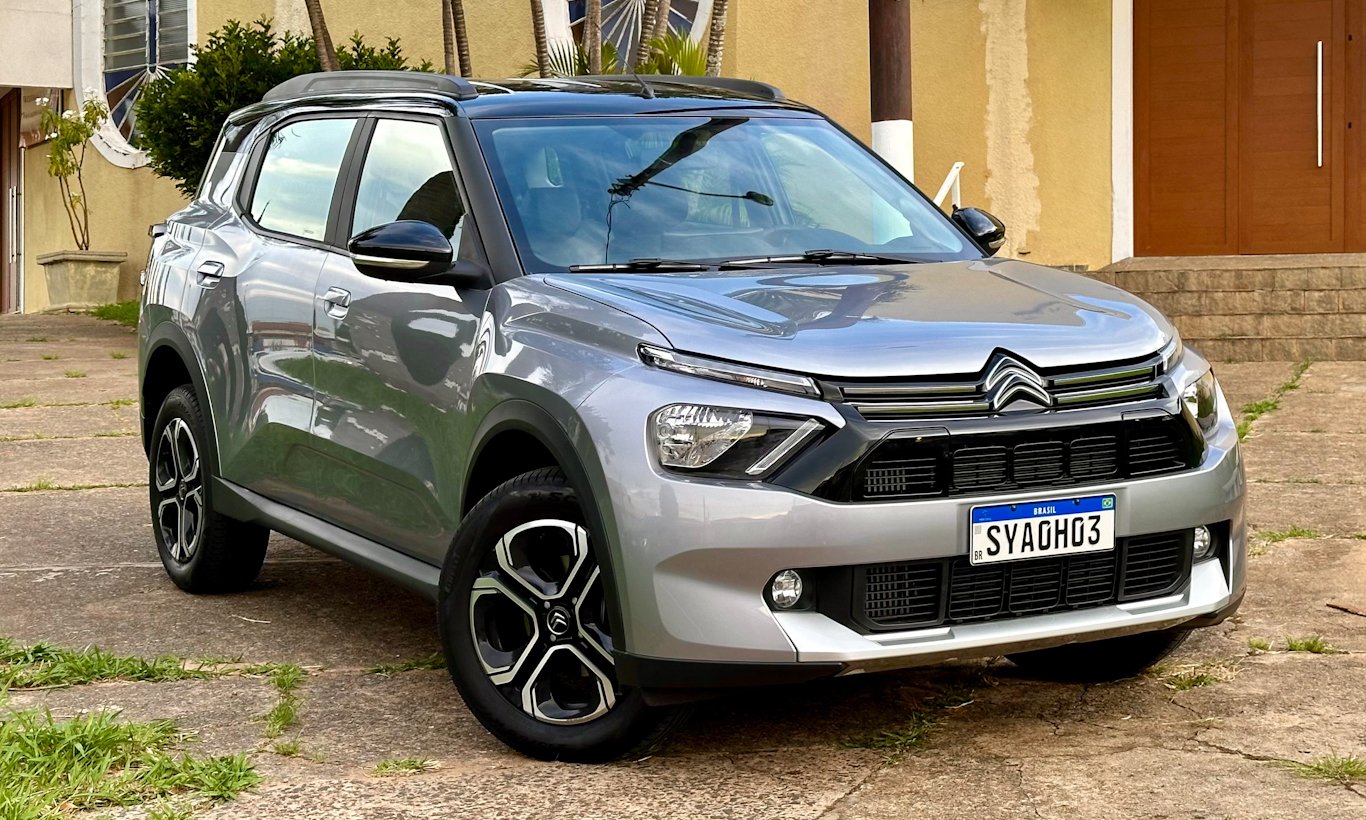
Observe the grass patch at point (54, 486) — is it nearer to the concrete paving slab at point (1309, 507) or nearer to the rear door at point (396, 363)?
the rear door at point (396, 363)

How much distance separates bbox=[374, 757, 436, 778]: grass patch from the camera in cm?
414

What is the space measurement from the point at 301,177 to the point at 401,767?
2.37 metres

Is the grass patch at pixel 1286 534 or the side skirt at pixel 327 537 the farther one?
the grass patch at pixel 1286 534

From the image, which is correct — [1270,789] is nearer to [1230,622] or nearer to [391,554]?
[1230,622]

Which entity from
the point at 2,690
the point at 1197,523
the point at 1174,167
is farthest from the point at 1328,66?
the point at 2,690

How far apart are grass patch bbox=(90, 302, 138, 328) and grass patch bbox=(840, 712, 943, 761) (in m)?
14.2

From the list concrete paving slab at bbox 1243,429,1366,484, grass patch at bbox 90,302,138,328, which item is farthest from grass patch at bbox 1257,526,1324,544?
grass patch at bbox 90,302,138,328

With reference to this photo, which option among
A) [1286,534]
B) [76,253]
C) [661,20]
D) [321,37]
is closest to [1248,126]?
[661,20]

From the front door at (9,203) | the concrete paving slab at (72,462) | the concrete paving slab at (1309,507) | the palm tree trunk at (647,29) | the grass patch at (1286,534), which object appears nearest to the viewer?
the grass patch at (1286,534)

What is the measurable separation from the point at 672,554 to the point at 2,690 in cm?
217

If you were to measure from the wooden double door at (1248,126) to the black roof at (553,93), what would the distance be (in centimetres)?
937

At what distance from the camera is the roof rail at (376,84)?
5.19 meters

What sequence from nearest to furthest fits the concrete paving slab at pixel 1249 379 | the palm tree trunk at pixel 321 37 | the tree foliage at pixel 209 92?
the concrete paving slab at pixel 1249 379 → the palm tree trunk at pixel 321 37 → the tree foliage at pixel 209 92

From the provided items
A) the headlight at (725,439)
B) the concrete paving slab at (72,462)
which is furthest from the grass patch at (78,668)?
the concrete paving slab at (72,462)
